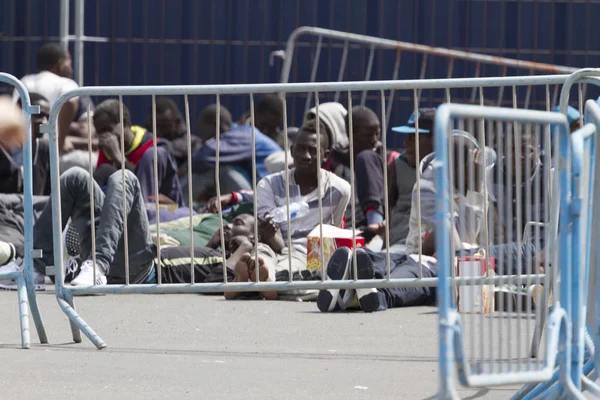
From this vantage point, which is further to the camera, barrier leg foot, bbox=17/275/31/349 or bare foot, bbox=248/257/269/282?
bare foot, bbox=248/257/269/282

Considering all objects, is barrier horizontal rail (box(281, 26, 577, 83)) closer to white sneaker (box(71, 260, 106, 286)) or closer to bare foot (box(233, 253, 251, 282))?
bare foot (box(233, 253, 251, 282))

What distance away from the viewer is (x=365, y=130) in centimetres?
998

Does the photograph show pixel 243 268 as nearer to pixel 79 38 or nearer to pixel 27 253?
pixel 27 253

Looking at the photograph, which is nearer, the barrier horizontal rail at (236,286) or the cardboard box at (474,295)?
the cardboard box at (474,295)

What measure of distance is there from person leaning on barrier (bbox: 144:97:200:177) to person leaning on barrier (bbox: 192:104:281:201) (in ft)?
2.31

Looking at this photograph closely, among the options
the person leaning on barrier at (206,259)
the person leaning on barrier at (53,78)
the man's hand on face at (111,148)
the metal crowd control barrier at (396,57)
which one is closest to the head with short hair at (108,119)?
the man's hand on face at (111,148)

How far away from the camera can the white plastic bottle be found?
26.3ft

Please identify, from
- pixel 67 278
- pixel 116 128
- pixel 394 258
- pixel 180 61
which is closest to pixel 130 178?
pixel 67 278

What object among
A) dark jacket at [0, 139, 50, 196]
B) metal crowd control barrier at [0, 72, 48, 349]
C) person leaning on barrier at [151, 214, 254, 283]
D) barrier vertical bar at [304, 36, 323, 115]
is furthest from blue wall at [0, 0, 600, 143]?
metal crowd control barrier at [0, 72, 48, 349]

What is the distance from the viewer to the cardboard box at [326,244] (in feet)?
24.2

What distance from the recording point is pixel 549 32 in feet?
42.1

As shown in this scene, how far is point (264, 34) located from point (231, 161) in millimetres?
2982

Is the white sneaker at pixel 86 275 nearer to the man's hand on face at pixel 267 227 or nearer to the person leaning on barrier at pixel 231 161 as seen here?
the man's hand on face at pixel 267 227

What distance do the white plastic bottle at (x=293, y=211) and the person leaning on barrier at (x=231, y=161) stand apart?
2.19m
